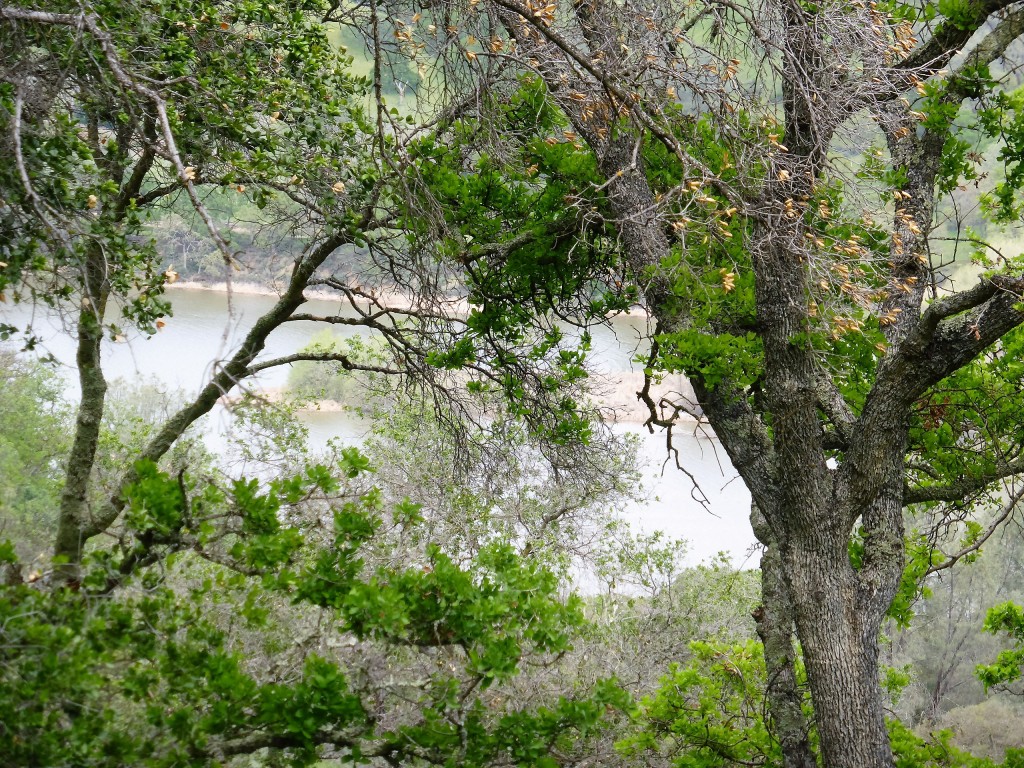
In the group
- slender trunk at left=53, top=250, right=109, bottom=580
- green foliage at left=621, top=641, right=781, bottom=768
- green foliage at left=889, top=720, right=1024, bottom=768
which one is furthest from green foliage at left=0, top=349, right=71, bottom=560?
green foliage at left=889, top=720, right=1024, bottom=768

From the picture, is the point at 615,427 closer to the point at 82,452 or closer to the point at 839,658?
the point at 82,452

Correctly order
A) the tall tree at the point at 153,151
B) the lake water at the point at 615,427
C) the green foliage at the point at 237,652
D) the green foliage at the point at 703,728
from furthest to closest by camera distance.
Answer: the lake water at the point at 615,427, the green foliage at the point at 703,728, the tall tree at the point at 153,151, the green foliage at the point at 237,652

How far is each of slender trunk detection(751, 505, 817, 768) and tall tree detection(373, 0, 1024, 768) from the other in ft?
0.06

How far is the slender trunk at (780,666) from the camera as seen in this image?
16.4 feet

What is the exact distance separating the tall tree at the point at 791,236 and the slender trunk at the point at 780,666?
19mm

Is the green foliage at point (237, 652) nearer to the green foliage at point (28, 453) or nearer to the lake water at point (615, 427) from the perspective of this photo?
the green foliage at point (28, 453)

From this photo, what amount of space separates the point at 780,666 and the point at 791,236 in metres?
2.70

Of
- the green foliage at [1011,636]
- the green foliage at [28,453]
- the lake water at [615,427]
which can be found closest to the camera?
the green foliage at [1011,636]

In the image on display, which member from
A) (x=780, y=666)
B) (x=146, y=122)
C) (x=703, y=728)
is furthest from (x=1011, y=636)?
(x=146, y=122)

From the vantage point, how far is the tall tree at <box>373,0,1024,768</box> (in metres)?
3.86

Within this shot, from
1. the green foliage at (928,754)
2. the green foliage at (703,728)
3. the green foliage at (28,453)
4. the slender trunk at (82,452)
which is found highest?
the green foliage at (28,453)

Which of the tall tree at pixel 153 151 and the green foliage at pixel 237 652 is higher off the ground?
the tall tree at pixel 153 151

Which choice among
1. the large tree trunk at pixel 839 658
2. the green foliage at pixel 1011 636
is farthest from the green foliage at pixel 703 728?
the green foliage at pixel 1011 636

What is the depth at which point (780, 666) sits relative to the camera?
201 inches
